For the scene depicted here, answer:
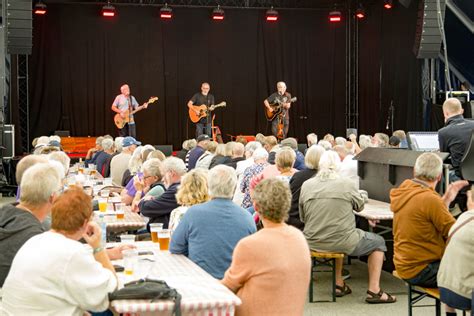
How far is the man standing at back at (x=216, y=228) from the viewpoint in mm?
4422

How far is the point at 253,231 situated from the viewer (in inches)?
178

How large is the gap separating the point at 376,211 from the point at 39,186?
12.6 ft

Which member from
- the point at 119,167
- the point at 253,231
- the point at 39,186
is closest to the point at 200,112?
the point at 119,167

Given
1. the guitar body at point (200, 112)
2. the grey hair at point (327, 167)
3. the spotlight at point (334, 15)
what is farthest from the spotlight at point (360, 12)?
the grey hair at point (327, 167)

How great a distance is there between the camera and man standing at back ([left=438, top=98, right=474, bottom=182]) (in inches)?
281

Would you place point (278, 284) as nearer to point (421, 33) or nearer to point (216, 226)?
point (216, 226)

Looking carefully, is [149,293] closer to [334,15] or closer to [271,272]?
[271,272]

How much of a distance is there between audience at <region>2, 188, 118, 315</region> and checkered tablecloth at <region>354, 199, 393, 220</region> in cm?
375

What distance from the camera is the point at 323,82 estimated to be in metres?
20.8

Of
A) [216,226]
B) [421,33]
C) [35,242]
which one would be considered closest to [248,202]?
[216,226]

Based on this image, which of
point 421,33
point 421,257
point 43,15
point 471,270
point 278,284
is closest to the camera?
point 278,284

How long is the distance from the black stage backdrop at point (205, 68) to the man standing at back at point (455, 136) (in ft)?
34.9

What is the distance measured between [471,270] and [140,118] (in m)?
15.9

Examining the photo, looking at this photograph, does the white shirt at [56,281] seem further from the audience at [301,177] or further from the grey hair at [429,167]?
the audience at [301,177]
